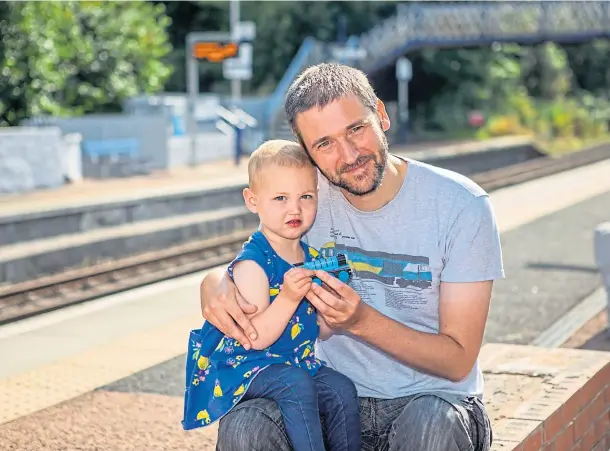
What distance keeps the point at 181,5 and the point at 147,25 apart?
15.8 meters

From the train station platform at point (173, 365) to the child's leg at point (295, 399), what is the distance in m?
0.80

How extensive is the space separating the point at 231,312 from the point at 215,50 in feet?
92.2

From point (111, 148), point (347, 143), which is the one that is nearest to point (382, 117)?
point (347, 143)

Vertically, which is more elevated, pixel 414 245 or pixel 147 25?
pixel 414 245

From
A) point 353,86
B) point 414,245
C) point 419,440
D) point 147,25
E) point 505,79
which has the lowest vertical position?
point 505,79

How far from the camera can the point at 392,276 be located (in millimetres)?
3678

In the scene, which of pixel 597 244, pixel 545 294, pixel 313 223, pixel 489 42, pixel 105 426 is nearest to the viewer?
pixel 313 223

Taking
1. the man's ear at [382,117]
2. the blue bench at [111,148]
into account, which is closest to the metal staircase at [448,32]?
the blue bench at [111,148]

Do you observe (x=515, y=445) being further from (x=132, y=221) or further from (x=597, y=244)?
(x=132, y=221)

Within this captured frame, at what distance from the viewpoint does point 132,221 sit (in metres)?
19.4

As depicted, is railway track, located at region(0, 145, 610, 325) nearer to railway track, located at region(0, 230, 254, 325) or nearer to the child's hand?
railway track, located at region(0, 230, 254, 325)

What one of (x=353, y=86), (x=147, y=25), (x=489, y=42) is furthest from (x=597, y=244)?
(x=489, y=42)

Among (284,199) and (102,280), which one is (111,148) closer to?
(102,280)

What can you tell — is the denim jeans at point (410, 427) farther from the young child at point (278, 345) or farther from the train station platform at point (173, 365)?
the train station platform at point (173, 365)
